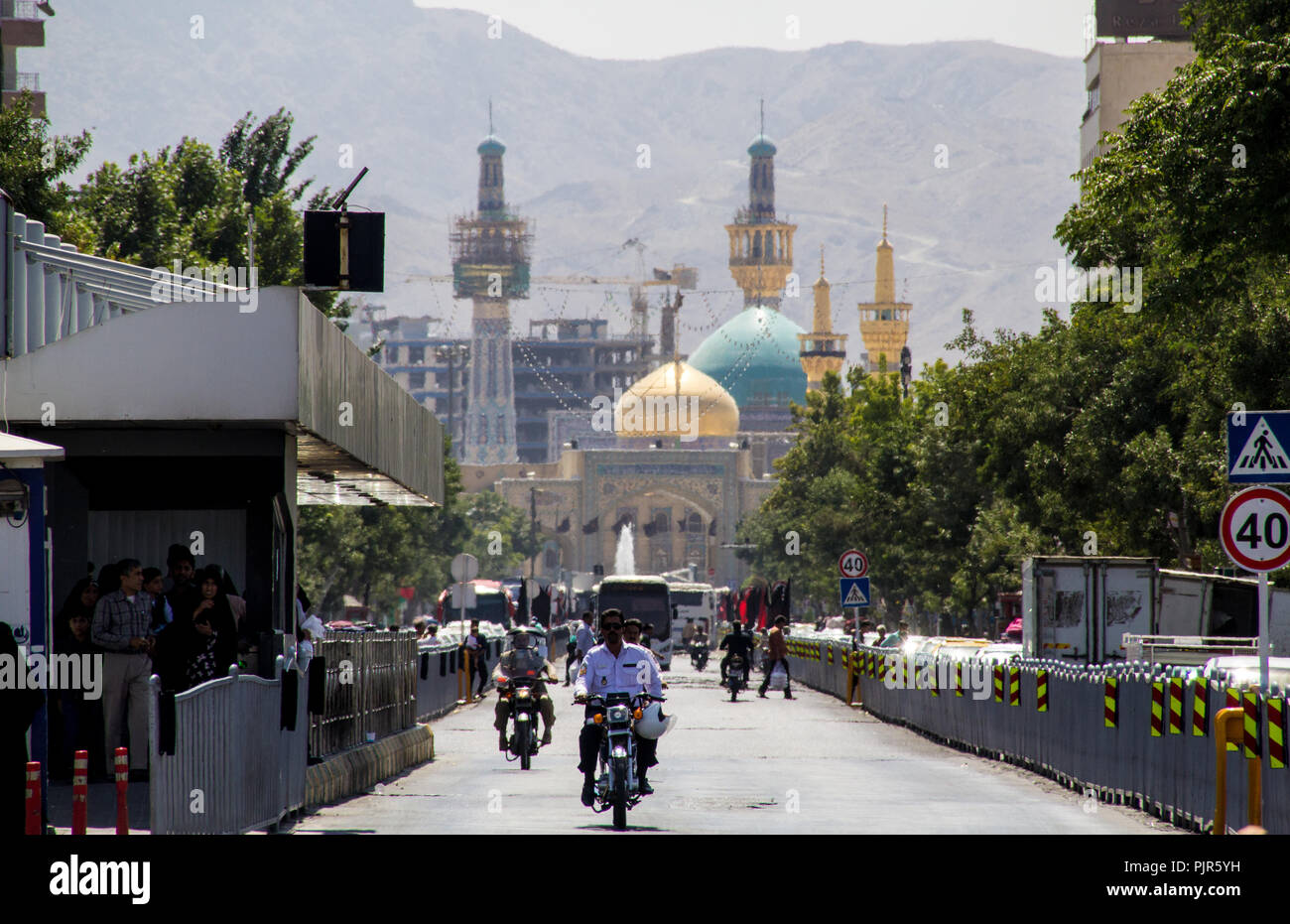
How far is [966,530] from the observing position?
4778 cm

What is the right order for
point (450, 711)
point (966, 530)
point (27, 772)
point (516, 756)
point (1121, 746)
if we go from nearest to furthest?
point (27, 772) < point (1121, 746) < point (516, 756) < point (450, 711) < point (966, 530)

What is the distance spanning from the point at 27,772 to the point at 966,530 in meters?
38.8

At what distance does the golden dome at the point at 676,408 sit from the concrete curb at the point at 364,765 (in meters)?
125

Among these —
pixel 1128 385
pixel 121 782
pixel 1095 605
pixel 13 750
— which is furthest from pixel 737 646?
pixel 13 750

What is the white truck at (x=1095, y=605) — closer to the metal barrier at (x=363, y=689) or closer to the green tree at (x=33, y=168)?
the metal barrier at (x=363, y=689)

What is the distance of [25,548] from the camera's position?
10984mm

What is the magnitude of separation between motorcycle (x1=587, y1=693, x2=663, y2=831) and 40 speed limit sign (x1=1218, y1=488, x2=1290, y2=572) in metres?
4.10

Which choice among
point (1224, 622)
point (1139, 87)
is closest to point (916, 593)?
point (1139, 87)

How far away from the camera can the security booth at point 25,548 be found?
1098 cm

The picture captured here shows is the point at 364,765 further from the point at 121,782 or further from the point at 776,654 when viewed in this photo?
the point at 776,654

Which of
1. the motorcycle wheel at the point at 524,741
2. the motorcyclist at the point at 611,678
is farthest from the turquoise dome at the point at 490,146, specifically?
the motorcyclist at the point at 611,678

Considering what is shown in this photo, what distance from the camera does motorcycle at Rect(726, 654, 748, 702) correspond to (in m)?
36.8

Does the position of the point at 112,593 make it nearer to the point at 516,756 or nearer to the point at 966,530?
the point at 516,756

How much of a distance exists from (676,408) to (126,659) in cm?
13237
